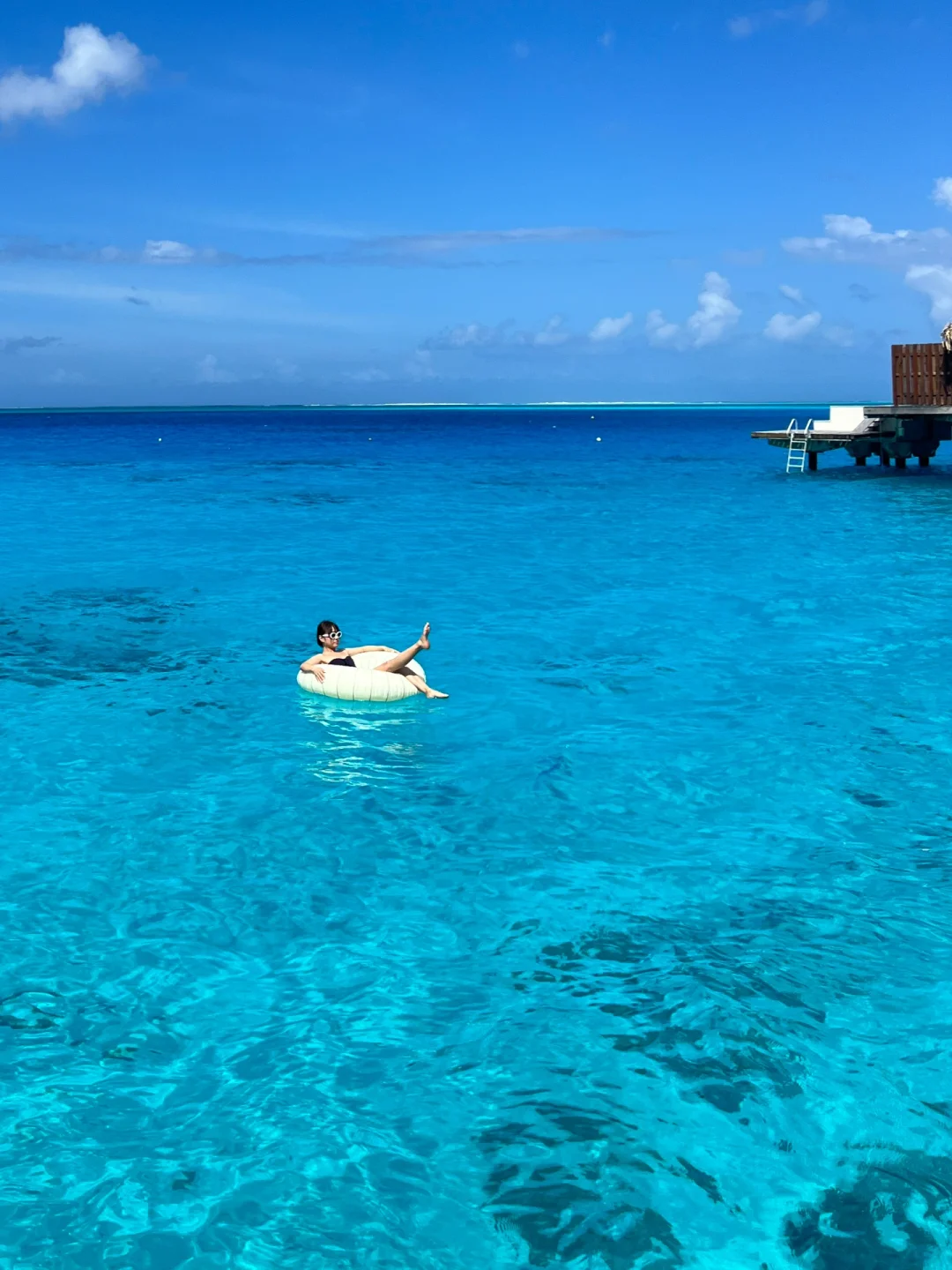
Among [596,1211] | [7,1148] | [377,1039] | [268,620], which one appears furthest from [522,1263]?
[268,620]

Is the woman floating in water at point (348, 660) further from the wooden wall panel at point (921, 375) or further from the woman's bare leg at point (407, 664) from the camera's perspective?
the wooden wall panel at point (921, 375)

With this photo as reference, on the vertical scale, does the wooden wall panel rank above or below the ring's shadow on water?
above

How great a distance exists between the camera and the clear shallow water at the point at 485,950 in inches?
233

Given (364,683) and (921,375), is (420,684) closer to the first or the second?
(364,683)

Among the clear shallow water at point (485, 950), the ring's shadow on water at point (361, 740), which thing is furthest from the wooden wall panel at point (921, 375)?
the ring's shadow on water at point (361, 740)

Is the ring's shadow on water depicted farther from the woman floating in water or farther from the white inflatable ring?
the woman floating in water

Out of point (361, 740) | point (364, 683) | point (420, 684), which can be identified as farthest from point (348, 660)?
point (361, 740)

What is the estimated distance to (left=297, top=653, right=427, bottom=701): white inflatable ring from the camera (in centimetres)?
1463

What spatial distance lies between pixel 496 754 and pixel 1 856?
5.31 meters

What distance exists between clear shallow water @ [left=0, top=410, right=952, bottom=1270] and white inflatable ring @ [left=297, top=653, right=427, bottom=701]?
0.24 metres

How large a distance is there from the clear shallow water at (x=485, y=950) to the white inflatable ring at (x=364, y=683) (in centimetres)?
24

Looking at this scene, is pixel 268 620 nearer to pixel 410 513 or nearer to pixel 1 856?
pixel 1 856

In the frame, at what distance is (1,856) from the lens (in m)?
10.2

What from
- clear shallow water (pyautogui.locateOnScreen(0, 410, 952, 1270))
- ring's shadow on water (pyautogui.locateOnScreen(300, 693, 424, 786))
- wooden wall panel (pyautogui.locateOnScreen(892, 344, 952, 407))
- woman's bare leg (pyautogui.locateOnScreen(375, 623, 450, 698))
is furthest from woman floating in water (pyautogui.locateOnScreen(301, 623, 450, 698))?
wooden wall panel (pyautogui.locateOnScreen(892, 344, 952, 407))
